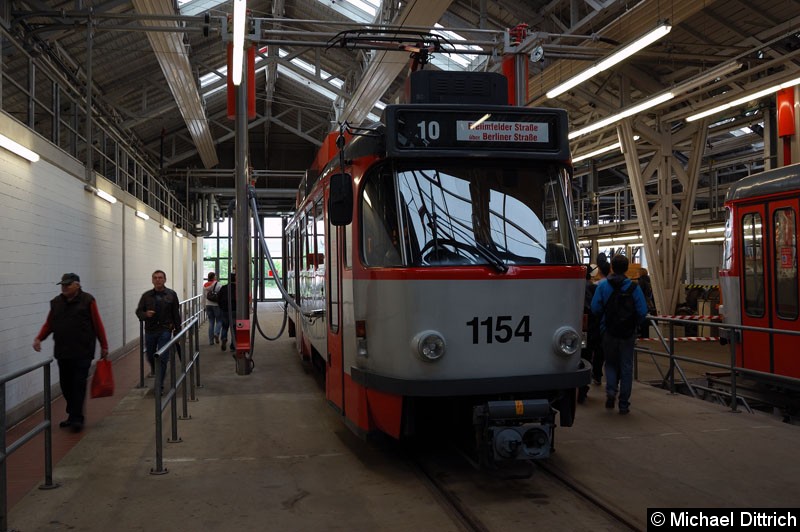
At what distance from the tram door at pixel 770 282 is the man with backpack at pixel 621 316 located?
9.18ft

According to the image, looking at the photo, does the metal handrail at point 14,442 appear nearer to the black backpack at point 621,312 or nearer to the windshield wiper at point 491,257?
the windshield wiper at point 491,257

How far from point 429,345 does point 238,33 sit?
5.44m

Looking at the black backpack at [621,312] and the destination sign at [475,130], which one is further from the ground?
the destination sign at [475,130]

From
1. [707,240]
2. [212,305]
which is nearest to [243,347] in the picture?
[212,305]

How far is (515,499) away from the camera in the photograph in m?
4.93

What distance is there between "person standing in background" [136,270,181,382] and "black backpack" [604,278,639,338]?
18.8 feet

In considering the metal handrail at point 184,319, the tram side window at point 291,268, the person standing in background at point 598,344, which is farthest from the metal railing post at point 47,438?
the tram side window at point 291,268

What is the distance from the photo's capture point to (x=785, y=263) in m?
9.04

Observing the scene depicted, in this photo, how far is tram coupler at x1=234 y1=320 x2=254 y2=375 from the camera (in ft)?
35.1

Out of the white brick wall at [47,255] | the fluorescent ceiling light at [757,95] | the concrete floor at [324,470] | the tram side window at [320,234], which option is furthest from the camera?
the fluorescent ceiling light at [757,95]

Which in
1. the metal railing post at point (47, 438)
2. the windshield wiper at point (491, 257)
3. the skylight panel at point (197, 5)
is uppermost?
the skylight panel at point (197, 5)

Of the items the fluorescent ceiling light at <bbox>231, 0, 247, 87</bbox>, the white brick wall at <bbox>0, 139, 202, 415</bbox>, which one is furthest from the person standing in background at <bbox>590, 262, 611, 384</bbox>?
the white brick wall at <bbox>0, 139, 202, 415</bbox>

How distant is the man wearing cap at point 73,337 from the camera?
716 cm

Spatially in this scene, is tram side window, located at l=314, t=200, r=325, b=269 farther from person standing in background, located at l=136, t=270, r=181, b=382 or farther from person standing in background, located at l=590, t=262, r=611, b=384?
person standing in background, located at l=590, t=262, r=611, b=384
